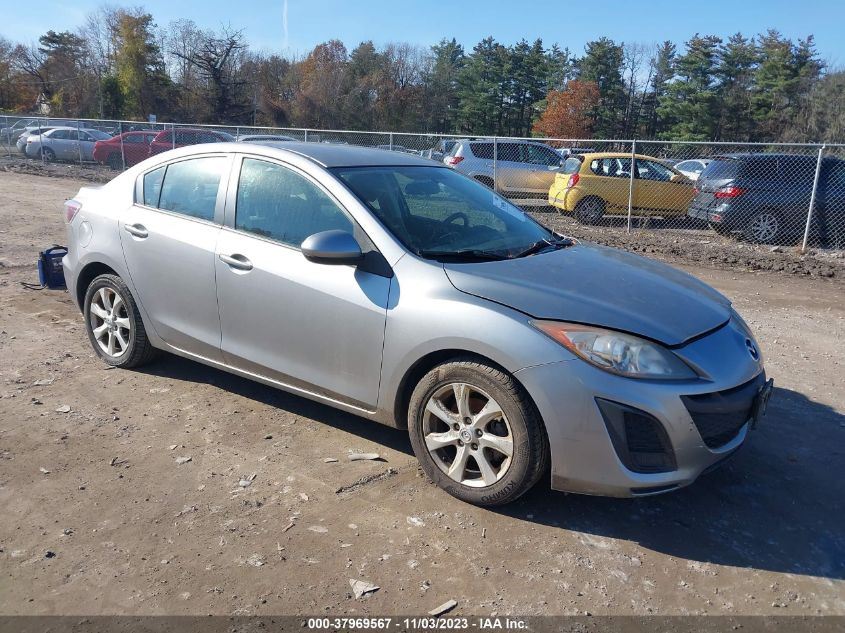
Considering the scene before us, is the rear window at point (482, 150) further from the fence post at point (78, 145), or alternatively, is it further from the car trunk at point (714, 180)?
the fence post at point (78, 145)

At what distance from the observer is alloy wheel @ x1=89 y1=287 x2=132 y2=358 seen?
4.91 metres

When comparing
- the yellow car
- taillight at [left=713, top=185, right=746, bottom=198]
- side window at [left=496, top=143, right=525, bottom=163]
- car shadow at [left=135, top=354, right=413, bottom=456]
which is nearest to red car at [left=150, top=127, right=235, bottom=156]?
side window at [left=496, top=143, right=525, bottom=163]

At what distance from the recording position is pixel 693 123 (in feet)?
175

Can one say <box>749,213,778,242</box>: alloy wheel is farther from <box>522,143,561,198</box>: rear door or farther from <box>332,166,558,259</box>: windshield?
<box>332,166,558,259</box>: windshield

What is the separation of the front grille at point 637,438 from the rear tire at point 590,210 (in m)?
11.9

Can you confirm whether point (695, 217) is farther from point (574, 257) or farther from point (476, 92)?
point (476, 92)

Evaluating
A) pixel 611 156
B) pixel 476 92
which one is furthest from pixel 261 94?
pixel 611 156

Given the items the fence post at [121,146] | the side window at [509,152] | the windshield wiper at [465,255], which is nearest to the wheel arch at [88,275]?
the windshield wiper at [465,255]

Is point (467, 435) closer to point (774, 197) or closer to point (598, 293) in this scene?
point (598, 293)

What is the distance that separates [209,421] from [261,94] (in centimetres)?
6584

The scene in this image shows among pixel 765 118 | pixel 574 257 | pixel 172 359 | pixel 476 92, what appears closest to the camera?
pixel 574 257

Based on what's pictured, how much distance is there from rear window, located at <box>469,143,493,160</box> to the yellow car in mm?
1967

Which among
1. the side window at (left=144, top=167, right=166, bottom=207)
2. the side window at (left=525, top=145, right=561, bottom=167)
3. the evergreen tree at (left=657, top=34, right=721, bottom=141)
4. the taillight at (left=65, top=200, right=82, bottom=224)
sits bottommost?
the taillight at (left=65, top=200, right=82, bottom=224)

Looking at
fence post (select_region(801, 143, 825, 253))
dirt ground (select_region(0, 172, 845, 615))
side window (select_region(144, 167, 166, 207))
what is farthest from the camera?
fence post (select_region(801, 143, 825, 253))
